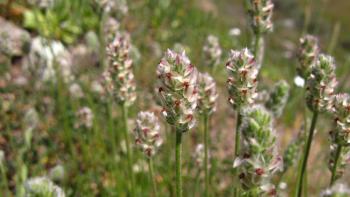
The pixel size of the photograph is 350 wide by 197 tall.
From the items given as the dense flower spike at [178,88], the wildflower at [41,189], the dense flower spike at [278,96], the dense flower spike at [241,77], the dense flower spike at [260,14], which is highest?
the dense flower spike at [260,14]

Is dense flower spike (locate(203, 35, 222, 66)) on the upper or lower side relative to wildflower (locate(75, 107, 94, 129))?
upper

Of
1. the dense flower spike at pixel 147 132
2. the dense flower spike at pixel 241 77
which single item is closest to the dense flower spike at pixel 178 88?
the dense flower spike at pixel 241 77

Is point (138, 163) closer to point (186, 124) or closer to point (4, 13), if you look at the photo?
point (186, 124)

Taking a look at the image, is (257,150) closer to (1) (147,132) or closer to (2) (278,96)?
(1) (147,132)

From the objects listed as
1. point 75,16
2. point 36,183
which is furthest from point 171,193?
point 75,16

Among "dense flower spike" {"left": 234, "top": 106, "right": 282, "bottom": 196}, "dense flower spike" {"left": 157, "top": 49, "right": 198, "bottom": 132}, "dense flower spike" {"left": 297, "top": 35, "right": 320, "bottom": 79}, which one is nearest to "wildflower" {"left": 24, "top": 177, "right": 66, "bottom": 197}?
"dense flower spike" {"left": 157, "top": 49, "right": 198, "bottom": 132}

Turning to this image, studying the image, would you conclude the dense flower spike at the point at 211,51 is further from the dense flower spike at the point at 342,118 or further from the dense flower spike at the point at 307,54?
the dense flower spike at the point at 342,118

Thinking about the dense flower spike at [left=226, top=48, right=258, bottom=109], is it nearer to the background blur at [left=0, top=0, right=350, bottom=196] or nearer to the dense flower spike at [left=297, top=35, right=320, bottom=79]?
the dense flower spike at [left=297, top=35, right=320, bottom=79]

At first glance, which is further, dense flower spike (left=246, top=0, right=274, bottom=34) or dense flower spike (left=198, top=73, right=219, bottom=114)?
dense flower spike (left=246, top=0, right=274, bottom=34)
